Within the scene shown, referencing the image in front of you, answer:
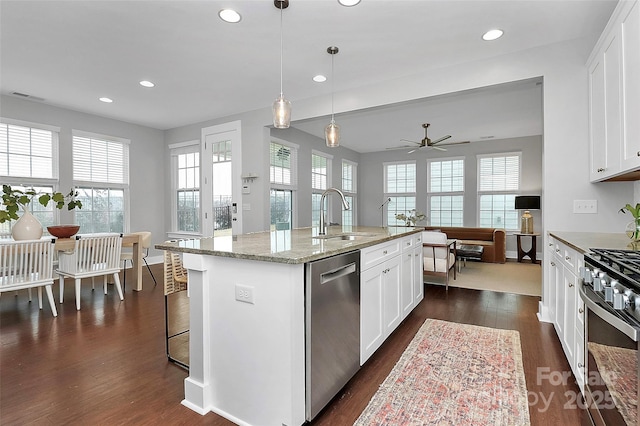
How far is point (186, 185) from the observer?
637cm

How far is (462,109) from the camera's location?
511cm

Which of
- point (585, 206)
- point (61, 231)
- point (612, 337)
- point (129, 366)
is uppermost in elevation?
point (585, 206)

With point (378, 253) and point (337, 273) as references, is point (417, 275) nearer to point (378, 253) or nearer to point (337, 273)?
Result: point (378, 253)

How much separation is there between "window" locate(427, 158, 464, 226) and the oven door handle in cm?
670

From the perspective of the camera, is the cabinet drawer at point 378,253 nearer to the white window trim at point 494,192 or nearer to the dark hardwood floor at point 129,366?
the dark hardwood floor at point 129,366

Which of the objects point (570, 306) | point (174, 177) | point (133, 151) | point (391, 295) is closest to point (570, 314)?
point (570, 306)

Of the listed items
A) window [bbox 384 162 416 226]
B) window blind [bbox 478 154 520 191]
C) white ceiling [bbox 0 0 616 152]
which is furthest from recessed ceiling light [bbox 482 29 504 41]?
window [bbox 384 162 416 226]

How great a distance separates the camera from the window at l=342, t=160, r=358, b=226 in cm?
830

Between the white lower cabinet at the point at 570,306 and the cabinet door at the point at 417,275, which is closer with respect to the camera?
the white lower cabinet at the point at 570,306

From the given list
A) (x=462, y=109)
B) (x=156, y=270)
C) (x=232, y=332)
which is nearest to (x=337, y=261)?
(x=232, y=332)

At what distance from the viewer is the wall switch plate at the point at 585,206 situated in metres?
2.89

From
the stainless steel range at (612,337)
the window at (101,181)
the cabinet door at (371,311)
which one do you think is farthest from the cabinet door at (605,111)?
the window at (101,181)

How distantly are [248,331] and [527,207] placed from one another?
6.64 metres

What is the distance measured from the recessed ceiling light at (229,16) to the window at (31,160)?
13.0 ft
